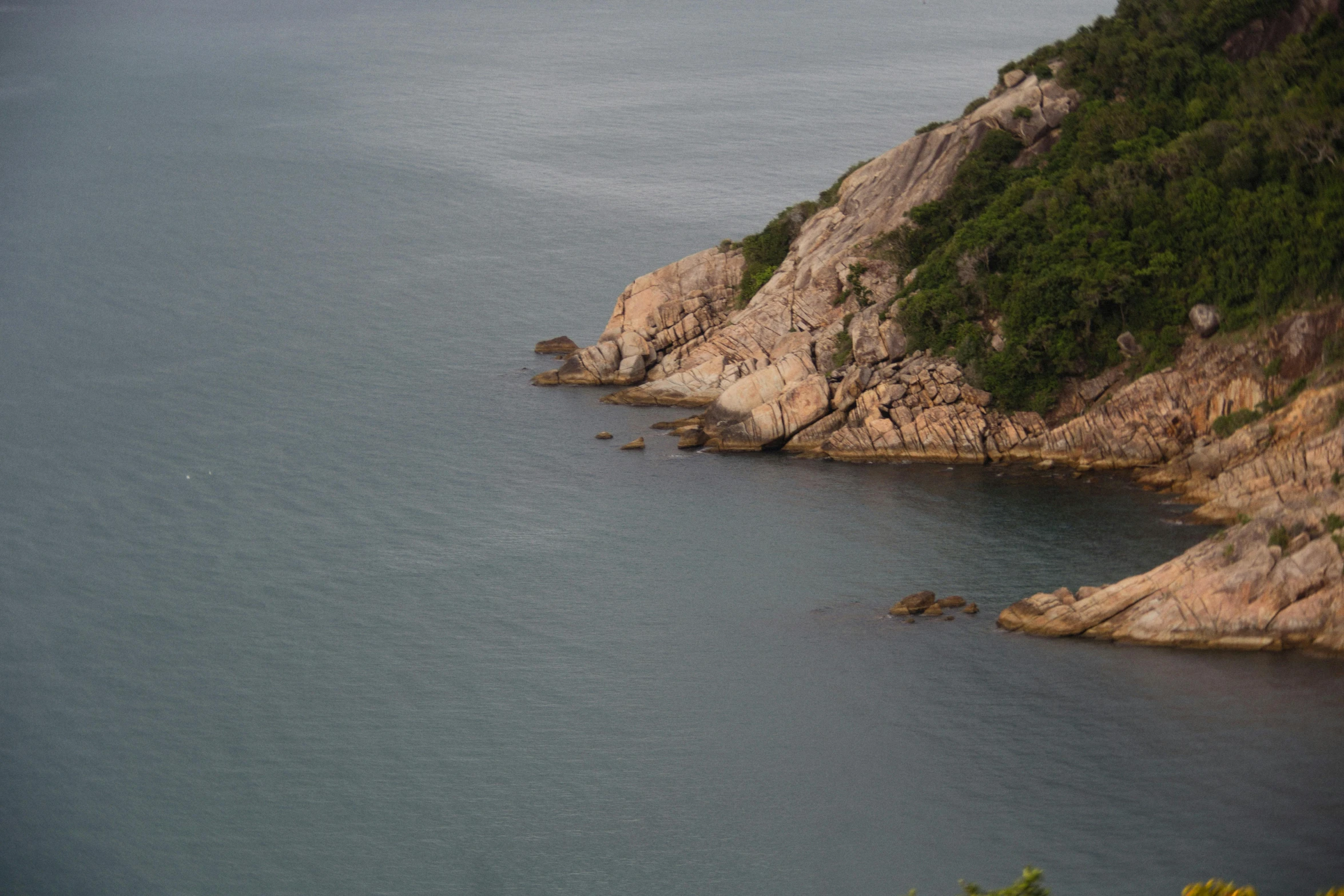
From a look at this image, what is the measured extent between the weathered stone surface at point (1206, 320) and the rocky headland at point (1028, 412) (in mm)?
177

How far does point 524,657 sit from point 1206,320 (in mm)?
37891

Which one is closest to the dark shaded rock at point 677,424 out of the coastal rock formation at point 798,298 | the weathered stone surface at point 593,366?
the coastal rock formation at point 798,298

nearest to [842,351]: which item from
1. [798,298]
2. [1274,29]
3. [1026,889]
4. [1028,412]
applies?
[798,298]

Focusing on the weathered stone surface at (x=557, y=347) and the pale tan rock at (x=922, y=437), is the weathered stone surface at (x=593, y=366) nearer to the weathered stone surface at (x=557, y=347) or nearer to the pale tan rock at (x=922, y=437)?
the weathered stone surface at (x=557, y=347)

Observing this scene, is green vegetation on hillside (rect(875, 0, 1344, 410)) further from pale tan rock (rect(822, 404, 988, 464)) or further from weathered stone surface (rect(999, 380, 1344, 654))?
weathered stone surface (rect(999, 380, 1344, 654))

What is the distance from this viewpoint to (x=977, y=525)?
77.3 m

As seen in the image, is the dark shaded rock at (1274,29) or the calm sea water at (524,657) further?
the dark shaded rock at (1274,29)

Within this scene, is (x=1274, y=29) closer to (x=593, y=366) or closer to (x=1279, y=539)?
(x=1279, y=539)

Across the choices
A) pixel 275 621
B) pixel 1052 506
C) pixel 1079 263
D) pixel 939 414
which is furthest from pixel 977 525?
pixel 275 621

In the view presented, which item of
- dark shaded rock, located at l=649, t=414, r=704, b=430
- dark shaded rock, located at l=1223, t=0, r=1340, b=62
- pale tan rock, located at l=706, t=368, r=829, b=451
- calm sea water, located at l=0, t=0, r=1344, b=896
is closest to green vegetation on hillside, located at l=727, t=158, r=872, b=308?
dark shaded rock, located at l=649, t=414, r=704, b=430

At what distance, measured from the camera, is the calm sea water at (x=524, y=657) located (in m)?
54.9

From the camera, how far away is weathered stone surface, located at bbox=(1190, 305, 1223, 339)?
79.6 metres

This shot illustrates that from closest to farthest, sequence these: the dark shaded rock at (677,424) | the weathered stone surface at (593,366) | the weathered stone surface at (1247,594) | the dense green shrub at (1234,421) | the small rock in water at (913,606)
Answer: the weathered stone surface at (1247,594) < the small rock in water at (913,606) < the dense green shrub at (1234,421) < the dark shaded rock at (677,424) < the weathered stone surface at (593,366)

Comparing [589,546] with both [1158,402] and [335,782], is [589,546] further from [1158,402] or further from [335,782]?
[1158,402]
